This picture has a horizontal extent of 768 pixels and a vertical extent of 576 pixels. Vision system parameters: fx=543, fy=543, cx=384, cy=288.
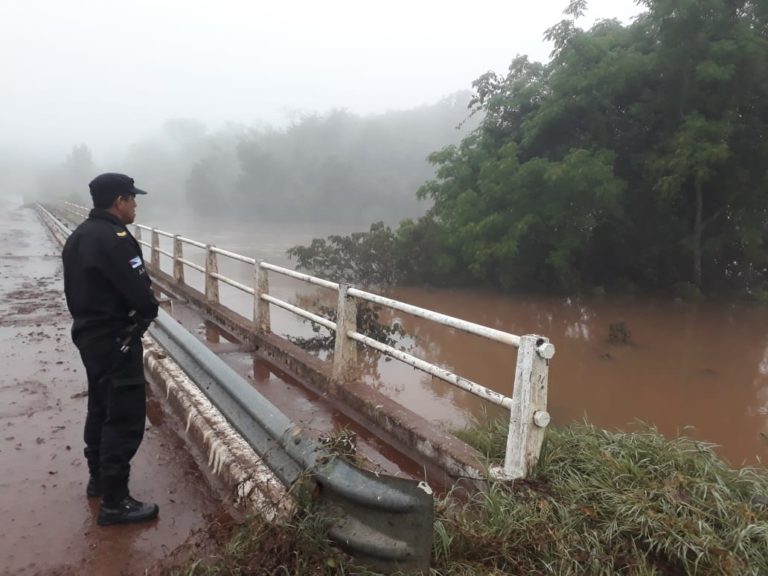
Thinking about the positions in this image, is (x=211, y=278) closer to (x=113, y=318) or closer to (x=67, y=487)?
(x=67, y=487)

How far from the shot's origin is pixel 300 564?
2.05 metres

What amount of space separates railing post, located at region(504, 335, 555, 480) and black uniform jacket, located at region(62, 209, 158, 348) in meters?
1.95

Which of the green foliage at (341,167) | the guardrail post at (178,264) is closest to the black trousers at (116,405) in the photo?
the guardrail post at (178,264)

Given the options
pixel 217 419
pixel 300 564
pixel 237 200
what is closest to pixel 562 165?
pixel 217 419

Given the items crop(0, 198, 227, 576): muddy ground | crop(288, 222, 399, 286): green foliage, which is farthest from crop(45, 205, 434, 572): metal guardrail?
crop(288, 222, 399, 286): green foliage

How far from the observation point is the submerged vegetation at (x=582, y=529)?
7.02 ft

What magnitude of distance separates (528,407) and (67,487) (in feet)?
8.56

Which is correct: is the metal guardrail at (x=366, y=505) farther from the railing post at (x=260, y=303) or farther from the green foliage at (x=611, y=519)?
the railing post at (x=260, y=303)

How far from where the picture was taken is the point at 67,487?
3061 millimetres

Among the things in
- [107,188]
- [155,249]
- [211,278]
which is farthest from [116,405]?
[155,249]

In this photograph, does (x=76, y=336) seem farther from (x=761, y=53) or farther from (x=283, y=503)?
(x=761, y=53)

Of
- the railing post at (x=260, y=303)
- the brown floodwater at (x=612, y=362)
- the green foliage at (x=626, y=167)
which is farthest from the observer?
the green foliage at (x=626, y=167)

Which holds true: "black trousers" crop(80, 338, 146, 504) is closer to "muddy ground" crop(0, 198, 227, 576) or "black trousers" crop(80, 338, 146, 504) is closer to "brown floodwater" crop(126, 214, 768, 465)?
"muddy ground" crop(0, 198, 227, 576)

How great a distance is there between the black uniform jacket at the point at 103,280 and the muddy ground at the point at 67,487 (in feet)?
3.06
